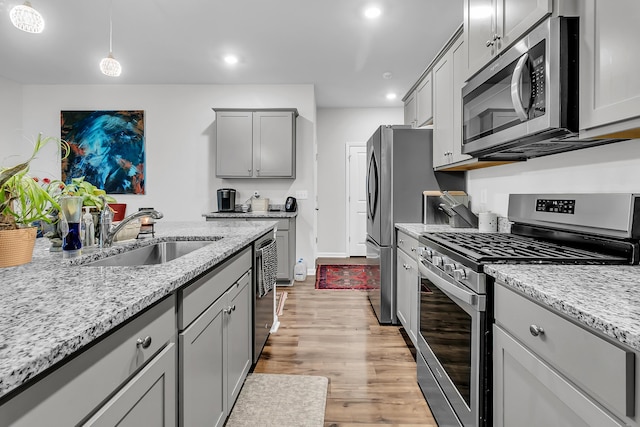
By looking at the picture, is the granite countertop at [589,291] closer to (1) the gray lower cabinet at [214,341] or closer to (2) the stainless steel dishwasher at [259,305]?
(1) the gray lower cabinet at [214,341]

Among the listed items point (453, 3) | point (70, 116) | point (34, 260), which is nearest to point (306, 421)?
point (34, 260)

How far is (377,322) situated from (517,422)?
2.03 m

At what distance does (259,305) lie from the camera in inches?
85.0

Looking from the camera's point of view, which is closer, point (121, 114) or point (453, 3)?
point (453, 3)

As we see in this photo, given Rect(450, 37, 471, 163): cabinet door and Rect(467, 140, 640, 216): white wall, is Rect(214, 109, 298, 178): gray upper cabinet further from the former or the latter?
Rect(467, 140, 640, 216): white wall

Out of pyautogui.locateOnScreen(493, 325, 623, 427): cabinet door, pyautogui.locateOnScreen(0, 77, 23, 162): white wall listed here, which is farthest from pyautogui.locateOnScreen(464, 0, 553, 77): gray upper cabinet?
pyautogui.locateOnScreen(0, 77, 23, 162): white wall

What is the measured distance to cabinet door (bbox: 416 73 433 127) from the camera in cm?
307

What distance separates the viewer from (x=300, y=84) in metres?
4.72

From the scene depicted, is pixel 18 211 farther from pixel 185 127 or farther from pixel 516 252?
pixel 185 127

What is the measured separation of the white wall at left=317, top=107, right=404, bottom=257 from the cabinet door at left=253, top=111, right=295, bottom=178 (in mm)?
1603

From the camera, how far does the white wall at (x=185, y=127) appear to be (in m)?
4.76

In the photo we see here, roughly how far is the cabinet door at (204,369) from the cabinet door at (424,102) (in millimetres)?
2531

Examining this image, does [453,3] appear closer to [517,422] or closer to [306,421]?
[517,422]

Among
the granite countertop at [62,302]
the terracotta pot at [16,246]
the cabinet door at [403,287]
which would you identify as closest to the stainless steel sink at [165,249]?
the granite countertop at [62,302]
